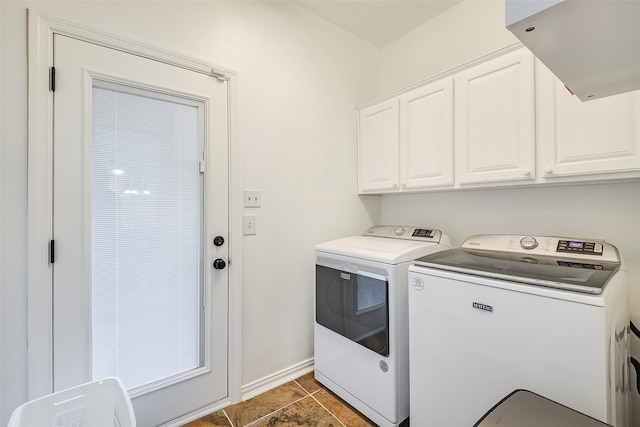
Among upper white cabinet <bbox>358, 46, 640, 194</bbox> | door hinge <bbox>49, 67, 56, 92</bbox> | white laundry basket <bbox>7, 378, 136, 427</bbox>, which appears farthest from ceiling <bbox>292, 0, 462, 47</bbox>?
white laundry basket <bbox>7, 378, 136, 427</bbox>

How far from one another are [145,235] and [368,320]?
1.31 meters

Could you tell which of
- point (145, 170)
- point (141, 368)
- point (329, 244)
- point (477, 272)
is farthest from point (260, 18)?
point (141, 368)

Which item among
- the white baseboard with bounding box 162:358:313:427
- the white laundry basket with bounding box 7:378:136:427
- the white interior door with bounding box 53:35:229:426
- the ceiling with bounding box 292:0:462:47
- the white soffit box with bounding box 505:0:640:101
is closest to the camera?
the white soffit box with bounding box 505:0:640:101

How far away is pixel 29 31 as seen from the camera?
49.1 inches

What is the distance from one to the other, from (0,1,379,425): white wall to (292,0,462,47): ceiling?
8cm

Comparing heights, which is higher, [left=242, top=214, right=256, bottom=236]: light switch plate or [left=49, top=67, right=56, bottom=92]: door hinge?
[left=49, top=67, right=56, bottom=92]: door hinge

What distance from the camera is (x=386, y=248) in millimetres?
1771

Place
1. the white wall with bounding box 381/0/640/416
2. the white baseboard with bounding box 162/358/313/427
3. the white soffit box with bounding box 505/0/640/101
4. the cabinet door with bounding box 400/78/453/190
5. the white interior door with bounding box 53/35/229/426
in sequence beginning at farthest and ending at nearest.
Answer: the cabinet door with bounding box 400/78/453/190, the white baseboard with bounding box 162/358/313/427, the white wall with bounding box 381/0/640/416, the white interior door with bounding box 53/35/229/426, the white soffit box with bounding box 505/0/640/101

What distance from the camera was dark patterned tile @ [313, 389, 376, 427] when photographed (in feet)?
5.50

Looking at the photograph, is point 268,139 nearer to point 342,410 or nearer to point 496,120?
point 496,120

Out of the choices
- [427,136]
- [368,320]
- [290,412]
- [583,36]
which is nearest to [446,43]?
[427,136]

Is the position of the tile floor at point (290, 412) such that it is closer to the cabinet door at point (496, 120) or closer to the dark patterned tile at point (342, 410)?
the dark patterned tile at point (342, 410)

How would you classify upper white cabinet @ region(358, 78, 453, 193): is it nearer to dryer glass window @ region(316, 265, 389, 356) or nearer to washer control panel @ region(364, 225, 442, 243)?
washer control panel @ region(364, 225, 442, 243)

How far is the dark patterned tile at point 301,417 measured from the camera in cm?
164
